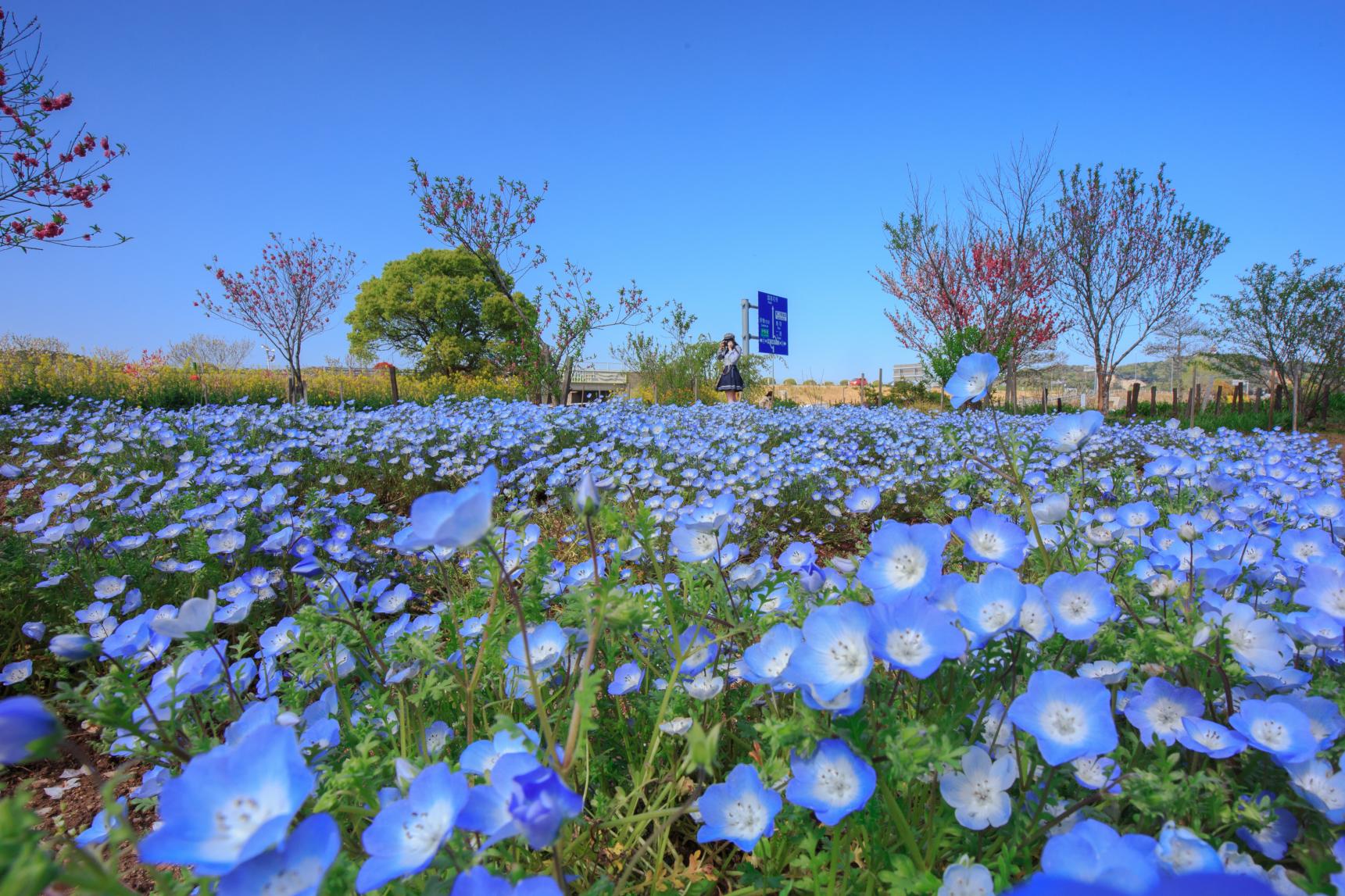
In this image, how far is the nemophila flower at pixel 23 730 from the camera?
1.69ft

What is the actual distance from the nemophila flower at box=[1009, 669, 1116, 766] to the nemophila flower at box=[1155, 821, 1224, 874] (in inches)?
3.7

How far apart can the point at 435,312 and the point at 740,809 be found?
30.6 meters

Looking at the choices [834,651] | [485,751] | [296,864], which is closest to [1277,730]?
[834,651]

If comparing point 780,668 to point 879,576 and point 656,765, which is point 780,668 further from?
point 656,765

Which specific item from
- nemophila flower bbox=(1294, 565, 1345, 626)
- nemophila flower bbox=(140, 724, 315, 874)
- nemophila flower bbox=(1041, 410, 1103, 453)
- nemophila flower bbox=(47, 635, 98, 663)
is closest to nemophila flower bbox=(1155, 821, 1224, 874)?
nemophila flower bbox=(1294, 565, 1345, 626)

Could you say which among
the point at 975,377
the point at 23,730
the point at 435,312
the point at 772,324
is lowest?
the point at 23,730

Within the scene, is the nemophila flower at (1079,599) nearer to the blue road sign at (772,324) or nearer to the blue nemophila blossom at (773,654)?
the blue nemophila blossom at (773,654)

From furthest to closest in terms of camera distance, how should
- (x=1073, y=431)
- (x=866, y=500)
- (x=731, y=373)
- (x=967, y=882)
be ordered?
1. (x=731, y=373)
2. (x=866, y=500)
3. (x=1073, y=431)
4. (x=967, y=882)

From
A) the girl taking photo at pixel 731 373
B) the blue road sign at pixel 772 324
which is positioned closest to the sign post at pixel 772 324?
the blue road sign at pixel 772 324

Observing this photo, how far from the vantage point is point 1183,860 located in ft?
2.22

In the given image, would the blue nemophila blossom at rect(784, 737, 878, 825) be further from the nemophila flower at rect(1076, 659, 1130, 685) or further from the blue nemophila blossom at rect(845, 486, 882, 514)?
the blue nemophila blossom at rect(845, 486, 882, 514)

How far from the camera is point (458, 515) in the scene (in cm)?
66

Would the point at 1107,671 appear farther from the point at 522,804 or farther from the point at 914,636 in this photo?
the point at 522,804

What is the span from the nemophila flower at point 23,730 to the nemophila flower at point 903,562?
90 centimetres
